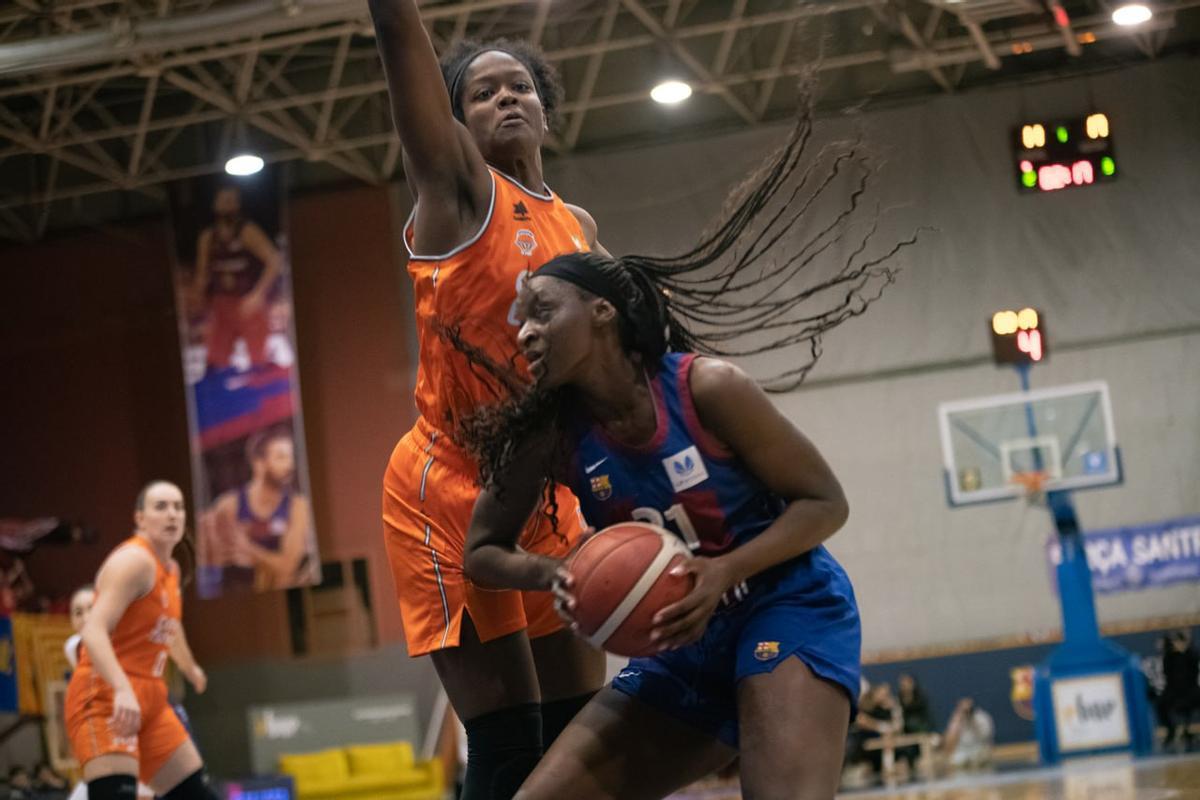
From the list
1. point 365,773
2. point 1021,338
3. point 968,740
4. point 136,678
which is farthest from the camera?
point 365,773

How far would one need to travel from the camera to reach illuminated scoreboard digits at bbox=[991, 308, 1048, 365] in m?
15.4

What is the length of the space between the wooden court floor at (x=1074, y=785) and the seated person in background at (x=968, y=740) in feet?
4.88

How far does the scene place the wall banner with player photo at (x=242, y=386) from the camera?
1627 cm

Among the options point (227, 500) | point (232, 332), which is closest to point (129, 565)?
point (227, 500)

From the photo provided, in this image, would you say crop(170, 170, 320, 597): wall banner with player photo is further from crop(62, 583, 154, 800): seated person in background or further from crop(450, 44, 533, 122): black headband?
crop(450, 44, 533, 122): black headband

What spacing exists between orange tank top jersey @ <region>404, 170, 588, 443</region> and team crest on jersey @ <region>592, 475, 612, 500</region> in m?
0.38

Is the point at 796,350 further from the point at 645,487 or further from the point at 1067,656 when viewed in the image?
the point at 645,487

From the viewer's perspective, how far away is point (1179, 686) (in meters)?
14.1

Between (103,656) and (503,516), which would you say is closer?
(503,516)

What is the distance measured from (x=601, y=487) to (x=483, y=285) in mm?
546

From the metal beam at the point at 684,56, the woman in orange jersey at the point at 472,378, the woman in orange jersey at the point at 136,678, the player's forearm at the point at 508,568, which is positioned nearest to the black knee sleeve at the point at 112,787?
the woman in orange jersey at the point at 136,678

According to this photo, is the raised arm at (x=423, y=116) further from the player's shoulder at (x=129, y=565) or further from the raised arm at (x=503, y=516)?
the player's shoulder at (x=129, y=565)

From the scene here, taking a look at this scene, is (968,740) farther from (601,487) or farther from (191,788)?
(601,487)

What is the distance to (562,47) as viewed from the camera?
646 inches
